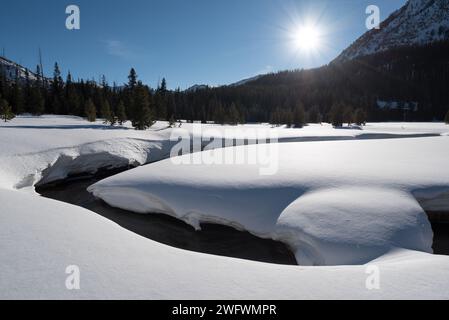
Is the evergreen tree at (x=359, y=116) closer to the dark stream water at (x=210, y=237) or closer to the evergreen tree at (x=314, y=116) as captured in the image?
the evergreen tree at (x=314, y=116)

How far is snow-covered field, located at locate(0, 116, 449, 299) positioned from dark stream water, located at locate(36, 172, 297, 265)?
498 mm

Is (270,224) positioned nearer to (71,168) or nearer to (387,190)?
(387,190)

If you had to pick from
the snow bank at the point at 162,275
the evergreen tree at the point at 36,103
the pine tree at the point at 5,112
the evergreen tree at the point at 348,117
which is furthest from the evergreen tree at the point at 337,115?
the evergreen tree at the point at 36,103

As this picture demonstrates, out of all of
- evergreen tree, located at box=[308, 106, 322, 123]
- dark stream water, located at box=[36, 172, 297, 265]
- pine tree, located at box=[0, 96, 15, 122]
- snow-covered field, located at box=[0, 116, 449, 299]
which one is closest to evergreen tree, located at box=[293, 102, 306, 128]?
evergreen tree, located at box=[308, 106, 322, 123]

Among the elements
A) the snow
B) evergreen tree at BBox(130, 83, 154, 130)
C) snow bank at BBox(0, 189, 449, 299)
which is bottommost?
snow bank at BBox(0, 189, 449, 299)

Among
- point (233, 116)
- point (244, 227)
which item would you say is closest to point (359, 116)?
point (233, 116)

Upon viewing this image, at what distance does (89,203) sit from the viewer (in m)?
13.6

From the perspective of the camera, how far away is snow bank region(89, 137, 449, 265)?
729cm

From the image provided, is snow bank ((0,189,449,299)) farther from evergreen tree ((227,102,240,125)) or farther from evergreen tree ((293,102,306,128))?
evergreen tree ((227,102,240,125))

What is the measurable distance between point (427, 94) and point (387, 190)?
439 ft

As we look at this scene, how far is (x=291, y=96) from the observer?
114 metres

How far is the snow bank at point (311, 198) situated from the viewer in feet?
23.9

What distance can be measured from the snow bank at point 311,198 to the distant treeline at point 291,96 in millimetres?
28426
